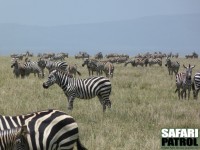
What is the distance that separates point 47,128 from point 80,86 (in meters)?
6.86

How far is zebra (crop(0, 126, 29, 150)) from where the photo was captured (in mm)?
4801

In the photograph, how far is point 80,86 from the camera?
12.7m

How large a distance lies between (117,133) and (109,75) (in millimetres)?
16223

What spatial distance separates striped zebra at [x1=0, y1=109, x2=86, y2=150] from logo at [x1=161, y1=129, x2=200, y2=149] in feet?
10.0

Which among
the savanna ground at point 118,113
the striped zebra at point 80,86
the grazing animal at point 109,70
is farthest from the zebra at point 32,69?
the striped zebra at point 80,86

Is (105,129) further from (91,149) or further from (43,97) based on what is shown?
(43,97)

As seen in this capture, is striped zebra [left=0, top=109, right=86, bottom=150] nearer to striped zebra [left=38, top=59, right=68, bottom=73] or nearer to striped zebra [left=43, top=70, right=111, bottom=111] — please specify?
striped zebra [left=43, top=70, right=111, bottom=111]

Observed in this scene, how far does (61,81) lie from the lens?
41.1 feet

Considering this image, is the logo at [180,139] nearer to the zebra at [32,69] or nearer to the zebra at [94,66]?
the zebra at [32,69]

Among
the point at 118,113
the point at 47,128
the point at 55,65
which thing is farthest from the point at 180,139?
the point at 55,65

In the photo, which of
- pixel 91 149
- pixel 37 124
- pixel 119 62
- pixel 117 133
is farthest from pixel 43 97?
pixel 119 62

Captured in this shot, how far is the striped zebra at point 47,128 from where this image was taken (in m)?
5.76

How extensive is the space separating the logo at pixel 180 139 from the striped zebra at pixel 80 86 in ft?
11.2

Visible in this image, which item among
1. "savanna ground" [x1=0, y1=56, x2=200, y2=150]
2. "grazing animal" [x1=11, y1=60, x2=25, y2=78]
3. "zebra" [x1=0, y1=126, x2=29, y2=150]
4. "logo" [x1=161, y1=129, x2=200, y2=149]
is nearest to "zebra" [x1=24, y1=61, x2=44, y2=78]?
"grazing animal" [x1=11, y1=60, x2=25, y2=78]
